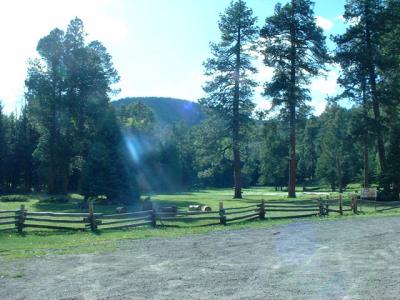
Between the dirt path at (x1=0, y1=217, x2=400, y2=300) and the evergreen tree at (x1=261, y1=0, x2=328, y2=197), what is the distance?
95.0ft

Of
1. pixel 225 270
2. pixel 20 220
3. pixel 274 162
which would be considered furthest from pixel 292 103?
pixel 274 162

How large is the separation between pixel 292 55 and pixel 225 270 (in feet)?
121

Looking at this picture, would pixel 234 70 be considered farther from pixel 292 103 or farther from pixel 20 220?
pixel 20 220

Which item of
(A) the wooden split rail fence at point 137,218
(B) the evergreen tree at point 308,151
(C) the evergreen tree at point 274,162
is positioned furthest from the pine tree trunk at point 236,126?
(B) the evergreen tree at point 308,151

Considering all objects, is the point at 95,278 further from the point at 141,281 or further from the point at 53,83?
the point at 53,83

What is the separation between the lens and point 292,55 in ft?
149

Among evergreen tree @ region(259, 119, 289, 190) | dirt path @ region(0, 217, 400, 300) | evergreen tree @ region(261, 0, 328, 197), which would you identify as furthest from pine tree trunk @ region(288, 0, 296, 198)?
evergreen tree @ region(259, 119, 289, 190)

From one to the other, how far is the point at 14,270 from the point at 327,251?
9.13 meters

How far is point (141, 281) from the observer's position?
34.4ft

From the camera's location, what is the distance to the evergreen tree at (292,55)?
150 ft

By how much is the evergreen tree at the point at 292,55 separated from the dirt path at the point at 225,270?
→ 29.0 metres

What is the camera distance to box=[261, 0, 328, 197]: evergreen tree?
45656 mm

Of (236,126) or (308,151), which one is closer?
(236,126)

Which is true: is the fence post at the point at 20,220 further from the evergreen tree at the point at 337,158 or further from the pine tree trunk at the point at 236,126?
the evergreen tree at the point at 337,158
